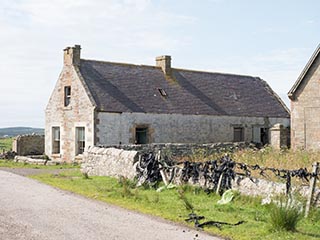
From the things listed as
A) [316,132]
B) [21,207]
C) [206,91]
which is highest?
[206,91]

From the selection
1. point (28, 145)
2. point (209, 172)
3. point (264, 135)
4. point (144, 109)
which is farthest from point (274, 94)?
point (209, 172)

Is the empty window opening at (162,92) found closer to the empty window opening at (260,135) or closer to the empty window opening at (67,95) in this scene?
the empty window opening at (67,95)

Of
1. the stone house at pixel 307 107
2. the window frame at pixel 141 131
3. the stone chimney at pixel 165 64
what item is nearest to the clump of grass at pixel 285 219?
the stone house at pixel 307 107

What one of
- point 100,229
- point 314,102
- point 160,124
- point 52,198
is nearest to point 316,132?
point 314,102

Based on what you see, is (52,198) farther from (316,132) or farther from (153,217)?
(316,132)

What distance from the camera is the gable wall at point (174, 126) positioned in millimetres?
29734

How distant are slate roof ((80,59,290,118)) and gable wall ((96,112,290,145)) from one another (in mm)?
386

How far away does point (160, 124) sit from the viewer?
32031mm

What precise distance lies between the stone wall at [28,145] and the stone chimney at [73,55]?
9166mm

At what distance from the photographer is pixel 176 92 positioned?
3488 cm

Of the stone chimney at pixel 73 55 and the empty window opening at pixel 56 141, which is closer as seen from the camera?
the stone chimney at pixel 73 55

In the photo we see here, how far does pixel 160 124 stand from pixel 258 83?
45.1 feet

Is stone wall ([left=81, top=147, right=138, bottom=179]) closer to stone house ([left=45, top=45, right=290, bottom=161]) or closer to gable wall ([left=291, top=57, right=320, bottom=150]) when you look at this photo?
stone house ([left=45, top=45, right=290, bottom=161])

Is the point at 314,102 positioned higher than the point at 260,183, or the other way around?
the point at 314,102
